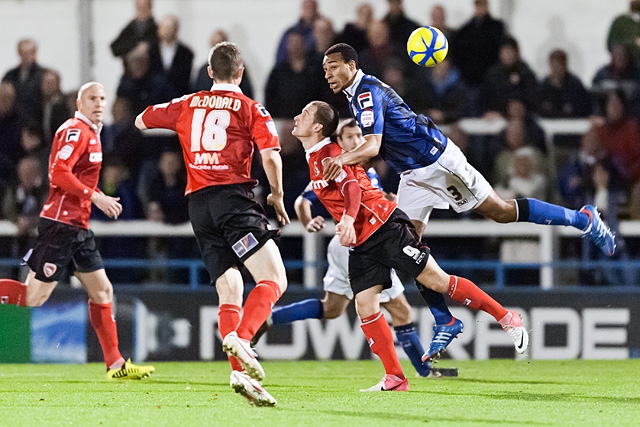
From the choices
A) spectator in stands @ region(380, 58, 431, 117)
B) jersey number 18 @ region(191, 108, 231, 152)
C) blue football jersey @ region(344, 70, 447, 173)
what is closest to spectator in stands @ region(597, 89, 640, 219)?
spectator in stands @ region(380, 58, 431, 117)

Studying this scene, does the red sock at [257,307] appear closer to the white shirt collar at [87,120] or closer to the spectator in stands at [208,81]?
the white shirt collar at [87,120]

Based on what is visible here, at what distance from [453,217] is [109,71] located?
4407 millimetres

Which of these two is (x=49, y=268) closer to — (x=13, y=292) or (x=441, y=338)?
(x=13, y=292)

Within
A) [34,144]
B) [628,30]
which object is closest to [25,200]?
[34,144]

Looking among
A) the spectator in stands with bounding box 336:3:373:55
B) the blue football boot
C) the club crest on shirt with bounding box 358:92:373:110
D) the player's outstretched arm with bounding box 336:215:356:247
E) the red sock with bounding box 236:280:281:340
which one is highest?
the spectator in stands with bounding box 336:3:373:55

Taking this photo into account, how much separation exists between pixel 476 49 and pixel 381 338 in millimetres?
6086

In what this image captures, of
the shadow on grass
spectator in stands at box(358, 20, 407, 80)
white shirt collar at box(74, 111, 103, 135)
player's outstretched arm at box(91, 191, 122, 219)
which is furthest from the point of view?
spectator in stands at box(358, 20, 407, 80)

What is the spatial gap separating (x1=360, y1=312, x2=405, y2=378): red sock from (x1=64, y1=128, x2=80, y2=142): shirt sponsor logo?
2698 millimetres

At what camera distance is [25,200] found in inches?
484

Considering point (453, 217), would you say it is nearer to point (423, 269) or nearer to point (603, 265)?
point (603, 265)

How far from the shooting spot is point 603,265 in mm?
11312

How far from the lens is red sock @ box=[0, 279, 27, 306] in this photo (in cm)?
849

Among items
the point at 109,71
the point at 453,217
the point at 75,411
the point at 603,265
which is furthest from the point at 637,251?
the point at 75,411

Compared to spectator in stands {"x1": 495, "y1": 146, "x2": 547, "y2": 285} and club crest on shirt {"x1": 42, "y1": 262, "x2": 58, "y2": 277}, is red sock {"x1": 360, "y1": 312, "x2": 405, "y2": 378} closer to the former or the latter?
club crest on shirt {"x1": 42, "y1": 262, "x2": 58, "y2": 277}
